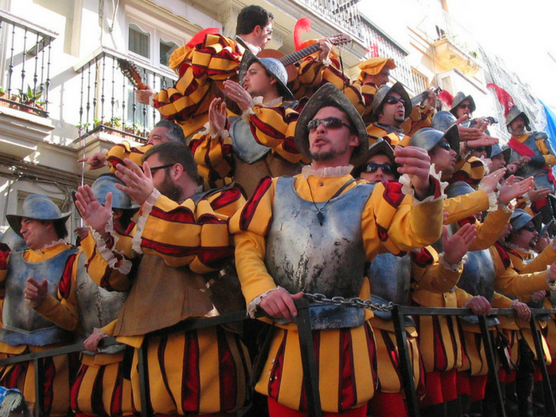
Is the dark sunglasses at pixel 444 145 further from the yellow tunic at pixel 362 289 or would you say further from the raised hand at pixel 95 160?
the raised hand at pixel 95 160

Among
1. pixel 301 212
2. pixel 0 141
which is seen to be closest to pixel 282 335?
pixel 301 212

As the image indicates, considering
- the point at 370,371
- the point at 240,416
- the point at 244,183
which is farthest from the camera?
the point at 244,183

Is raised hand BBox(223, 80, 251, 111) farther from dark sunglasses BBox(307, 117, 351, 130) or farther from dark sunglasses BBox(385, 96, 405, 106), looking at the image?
dark sunglasses BBox(385, 96, 405, 106)

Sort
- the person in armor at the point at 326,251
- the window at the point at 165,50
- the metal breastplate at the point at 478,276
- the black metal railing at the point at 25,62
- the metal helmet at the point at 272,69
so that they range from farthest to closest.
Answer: the window at the point at 165,50 < the black metal railing at the point at 25,62 < the metal breastplate at the point at 478,276 < the metal helmet at the point at 272,69 < the person in armor at the point at 326,251

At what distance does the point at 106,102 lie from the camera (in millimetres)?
8352

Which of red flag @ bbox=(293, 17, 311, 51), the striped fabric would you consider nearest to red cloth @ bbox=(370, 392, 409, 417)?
the striped fabric

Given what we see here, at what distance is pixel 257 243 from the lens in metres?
2.51

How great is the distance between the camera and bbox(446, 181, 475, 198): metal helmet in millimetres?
4703

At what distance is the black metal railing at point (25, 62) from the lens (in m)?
7.02

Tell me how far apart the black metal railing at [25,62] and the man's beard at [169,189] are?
468cm

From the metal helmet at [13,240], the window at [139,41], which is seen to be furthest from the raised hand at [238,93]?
the window at [139,41]

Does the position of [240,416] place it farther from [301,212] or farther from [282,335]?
[301,212]

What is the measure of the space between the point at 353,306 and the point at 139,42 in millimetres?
8527

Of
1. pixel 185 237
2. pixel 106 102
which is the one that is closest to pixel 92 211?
pixel 185 237
